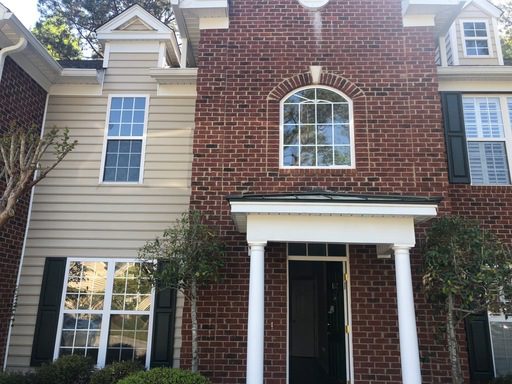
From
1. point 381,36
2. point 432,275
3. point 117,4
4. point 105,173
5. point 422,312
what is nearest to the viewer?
point 432,275

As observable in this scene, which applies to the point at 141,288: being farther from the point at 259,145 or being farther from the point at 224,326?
the point at 259,145

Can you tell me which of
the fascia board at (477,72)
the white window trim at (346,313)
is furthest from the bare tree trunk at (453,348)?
the fascia board at (477,72)

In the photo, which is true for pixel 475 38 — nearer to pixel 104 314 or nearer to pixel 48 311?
pixel 104 314

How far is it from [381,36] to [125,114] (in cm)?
512

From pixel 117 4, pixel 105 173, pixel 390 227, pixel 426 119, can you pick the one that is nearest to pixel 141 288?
pixel 105 173

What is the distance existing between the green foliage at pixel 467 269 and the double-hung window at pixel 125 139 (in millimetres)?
5354

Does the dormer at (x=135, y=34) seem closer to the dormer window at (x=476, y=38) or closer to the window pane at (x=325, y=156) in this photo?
the window pane at (x=325, y=156)

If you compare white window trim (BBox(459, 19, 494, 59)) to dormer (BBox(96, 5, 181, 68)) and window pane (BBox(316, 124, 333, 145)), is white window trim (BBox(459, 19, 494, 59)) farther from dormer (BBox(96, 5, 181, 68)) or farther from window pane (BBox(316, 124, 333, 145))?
dormer (BBox(96, 5, 181, 68))

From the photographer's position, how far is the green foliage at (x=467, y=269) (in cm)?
538

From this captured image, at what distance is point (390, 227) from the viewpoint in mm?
5668

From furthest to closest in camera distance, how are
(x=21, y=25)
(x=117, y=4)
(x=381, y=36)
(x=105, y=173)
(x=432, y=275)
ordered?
(x=117, y=4) → (x=105, y=173) → (x=381, y=36) → (x=21, y=25) → (x=432, y=275)

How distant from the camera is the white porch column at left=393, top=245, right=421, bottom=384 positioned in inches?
204

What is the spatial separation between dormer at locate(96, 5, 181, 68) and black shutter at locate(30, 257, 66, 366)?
417cm

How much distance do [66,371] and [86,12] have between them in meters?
15.6
